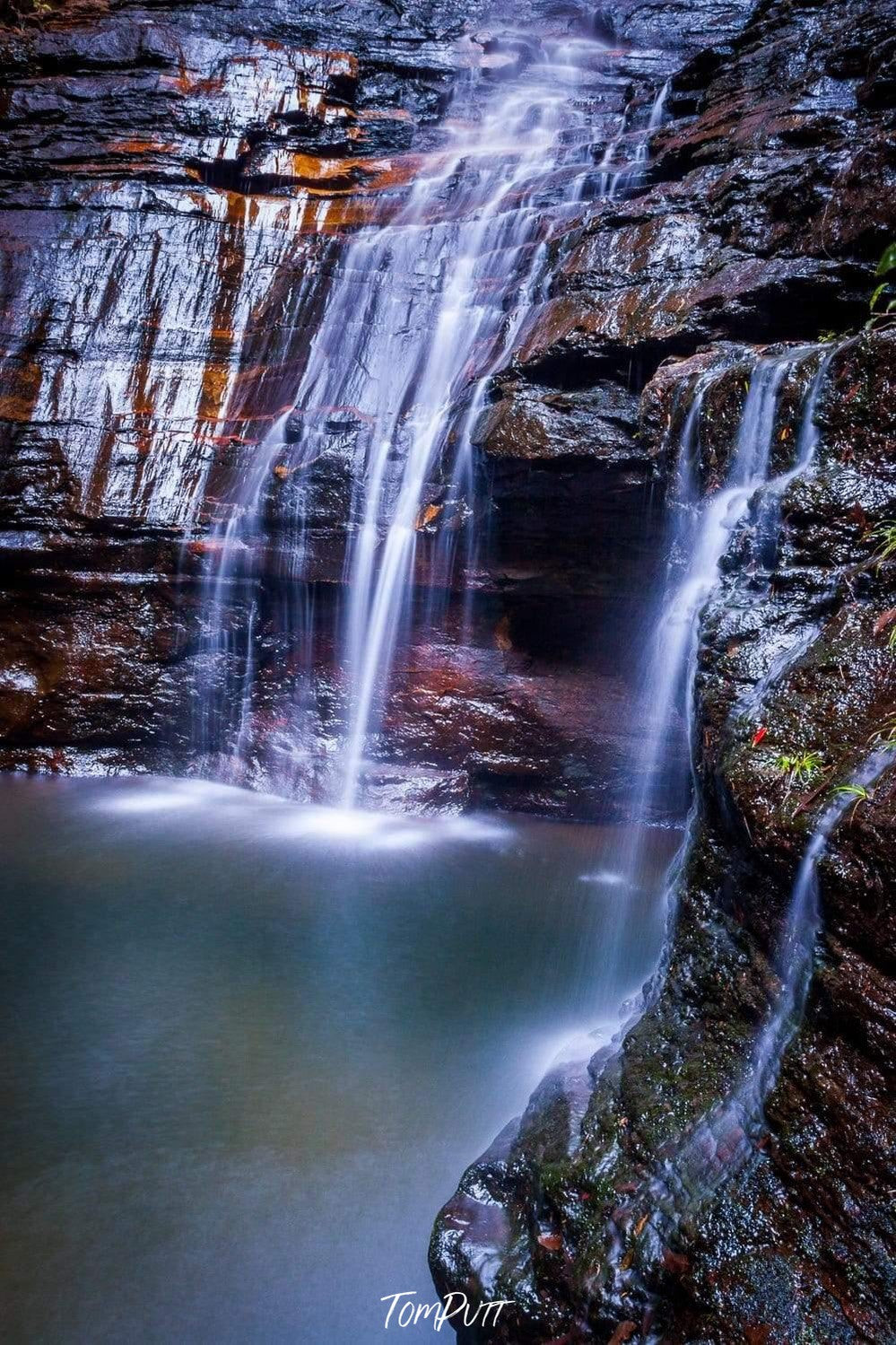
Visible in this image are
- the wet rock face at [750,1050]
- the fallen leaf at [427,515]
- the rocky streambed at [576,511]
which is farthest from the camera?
the fallen leaf at [427,515]

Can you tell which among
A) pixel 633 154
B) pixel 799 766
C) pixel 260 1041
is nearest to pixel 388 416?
pixel 633 154

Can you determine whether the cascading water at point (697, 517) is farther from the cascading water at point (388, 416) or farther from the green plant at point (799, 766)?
the cascading water at point (388, 416)

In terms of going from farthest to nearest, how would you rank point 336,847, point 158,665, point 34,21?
1. point 34,21
2. point 158,665
3. point 336,847

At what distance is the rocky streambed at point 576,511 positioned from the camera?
2445 millimetres

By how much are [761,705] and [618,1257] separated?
6.56 ft

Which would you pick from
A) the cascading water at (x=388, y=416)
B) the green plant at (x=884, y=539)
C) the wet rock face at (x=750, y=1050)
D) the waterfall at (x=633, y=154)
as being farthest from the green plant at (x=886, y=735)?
the waterfall at (x=633, y=154)

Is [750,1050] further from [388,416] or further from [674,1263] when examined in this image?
[388,416]

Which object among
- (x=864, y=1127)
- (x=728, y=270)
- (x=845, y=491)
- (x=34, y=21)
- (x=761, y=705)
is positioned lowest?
(x=864, y=1127)

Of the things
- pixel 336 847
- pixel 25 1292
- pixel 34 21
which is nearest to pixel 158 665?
pixel 336 847

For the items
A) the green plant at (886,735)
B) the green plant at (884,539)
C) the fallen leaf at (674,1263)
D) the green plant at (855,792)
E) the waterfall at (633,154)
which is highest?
the waterfall at (633,154)

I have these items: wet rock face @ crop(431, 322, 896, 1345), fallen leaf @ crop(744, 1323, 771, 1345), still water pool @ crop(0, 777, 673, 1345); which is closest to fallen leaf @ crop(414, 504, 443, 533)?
still water pool @ crop(0, 777, 673, 1345)

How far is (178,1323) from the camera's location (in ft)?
9.42

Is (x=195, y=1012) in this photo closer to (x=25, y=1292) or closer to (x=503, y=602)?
(x=25, y=1292)

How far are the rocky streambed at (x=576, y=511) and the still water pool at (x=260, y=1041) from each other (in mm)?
798
